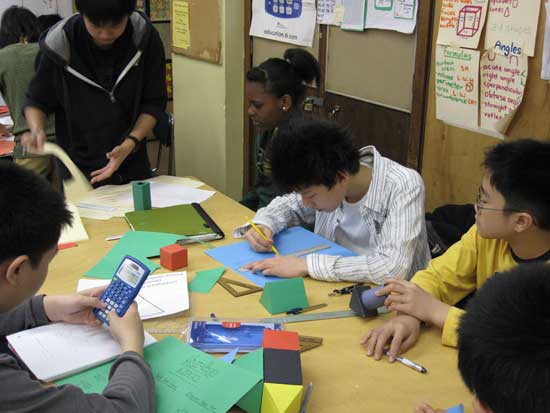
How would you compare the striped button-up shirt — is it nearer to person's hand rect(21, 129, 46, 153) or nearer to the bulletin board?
person's hand rect(21, 129, 46, 153)

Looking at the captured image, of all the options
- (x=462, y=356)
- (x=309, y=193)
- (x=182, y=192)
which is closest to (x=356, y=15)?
(x=182, y=192)

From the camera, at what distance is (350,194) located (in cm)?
189

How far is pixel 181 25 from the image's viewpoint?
4078 millimetres

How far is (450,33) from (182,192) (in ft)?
4.13

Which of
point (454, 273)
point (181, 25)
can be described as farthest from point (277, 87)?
point (181, 25)

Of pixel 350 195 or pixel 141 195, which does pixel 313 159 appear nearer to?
pixel 350 195

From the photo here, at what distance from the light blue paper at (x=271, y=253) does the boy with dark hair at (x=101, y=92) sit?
2.42 ft

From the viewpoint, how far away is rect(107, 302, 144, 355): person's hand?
122 cm

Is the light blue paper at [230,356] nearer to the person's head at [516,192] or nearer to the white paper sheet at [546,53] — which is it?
the person's head at [516,192]

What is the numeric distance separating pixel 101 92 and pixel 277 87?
734 mm

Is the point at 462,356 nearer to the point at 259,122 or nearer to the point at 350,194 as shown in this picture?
the point at 350,194

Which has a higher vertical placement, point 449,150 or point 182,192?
point 449,150

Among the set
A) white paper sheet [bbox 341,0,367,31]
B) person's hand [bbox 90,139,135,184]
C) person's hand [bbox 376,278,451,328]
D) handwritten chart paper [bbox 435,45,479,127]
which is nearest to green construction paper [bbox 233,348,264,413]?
person's hand [bbox 376,278,451,328]

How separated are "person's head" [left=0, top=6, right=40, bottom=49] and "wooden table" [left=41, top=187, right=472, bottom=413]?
243 cm
